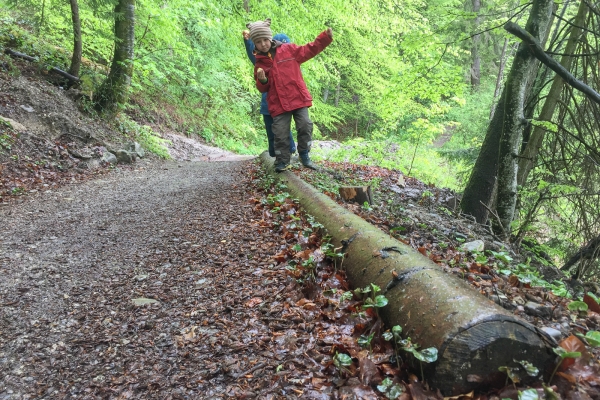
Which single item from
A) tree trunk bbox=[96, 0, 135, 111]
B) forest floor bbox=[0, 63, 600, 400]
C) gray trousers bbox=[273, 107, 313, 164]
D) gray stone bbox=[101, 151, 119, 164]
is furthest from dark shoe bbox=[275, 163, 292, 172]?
tree trunk bbox=[96, 0, 135, 111]

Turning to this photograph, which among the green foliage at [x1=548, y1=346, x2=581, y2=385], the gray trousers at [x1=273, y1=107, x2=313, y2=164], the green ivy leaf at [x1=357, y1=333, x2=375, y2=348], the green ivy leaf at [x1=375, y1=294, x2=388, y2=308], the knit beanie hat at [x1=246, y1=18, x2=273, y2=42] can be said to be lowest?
the green ivy leaf at [x1=357, y1=333, x2=375, y2=348]

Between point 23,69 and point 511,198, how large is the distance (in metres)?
10.9

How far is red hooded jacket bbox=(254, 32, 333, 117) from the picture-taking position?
15.7ft

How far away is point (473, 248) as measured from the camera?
374 cm

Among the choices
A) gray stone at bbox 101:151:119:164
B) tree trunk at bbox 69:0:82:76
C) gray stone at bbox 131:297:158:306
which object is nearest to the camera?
gray stone at bbox 131:297:158:306

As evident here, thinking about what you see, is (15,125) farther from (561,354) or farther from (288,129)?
(561,354)

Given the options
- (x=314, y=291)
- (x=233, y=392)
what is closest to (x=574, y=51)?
(x=314, y=291)

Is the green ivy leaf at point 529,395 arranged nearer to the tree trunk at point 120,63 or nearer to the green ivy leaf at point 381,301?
the green ivy leaf at point 381,301

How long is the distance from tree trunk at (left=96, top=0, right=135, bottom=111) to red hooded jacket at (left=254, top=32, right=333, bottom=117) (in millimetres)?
6370

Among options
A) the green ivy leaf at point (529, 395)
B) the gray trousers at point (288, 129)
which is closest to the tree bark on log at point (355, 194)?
the gray trousers at point (288, 129)

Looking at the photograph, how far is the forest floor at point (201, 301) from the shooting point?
6.19 ft

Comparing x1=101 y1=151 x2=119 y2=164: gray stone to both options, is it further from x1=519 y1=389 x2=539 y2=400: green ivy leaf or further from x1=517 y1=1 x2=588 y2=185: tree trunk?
x1=519 y1=389 x2=539 y2=400: green ivy leaf

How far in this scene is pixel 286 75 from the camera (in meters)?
4.84

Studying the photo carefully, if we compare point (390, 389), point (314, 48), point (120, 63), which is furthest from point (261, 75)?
point (120, 63)
